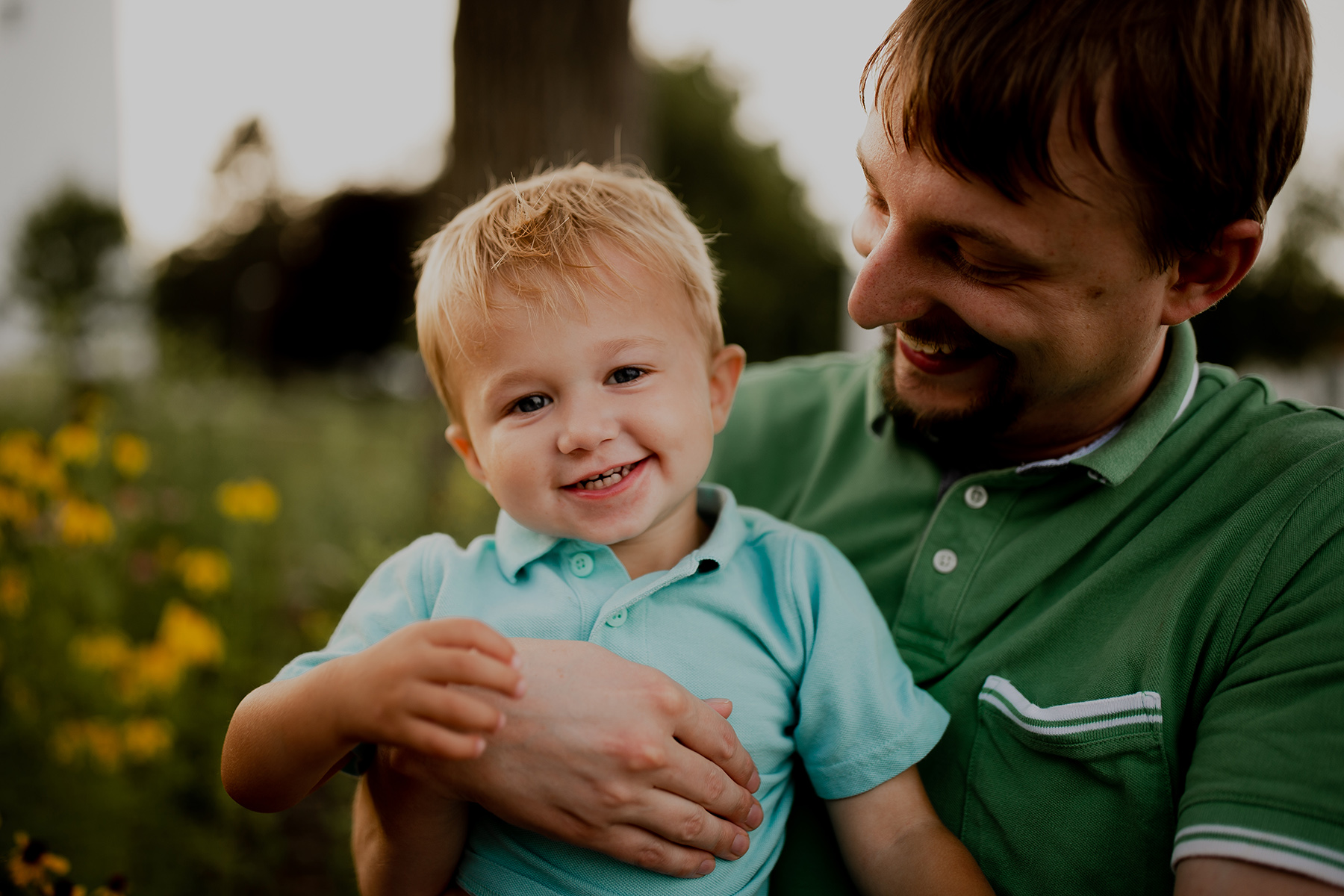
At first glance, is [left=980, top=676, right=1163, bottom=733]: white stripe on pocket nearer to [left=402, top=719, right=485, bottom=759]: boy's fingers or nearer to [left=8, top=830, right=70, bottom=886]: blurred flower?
[left=402, top=719, right=485, bottom=759]: boy's fingers

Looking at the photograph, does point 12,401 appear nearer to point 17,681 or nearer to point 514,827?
point 17,681

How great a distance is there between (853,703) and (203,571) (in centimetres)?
242

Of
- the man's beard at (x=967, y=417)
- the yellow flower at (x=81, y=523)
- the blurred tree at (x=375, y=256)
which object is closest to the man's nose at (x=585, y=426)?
the man's beard at (x=967, y=417)

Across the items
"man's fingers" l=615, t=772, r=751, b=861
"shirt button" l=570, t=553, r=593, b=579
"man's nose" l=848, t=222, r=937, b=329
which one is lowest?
"man's fingers" l=615, t=772, r=751, b=861

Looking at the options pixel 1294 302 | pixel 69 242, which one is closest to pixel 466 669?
pixel 1294 302

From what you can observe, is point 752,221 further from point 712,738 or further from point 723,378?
point 712,738

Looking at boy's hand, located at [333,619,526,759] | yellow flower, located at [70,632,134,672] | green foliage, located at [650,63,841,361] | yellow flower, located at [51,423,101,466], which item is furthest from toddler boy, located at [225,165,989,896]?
green foliage, located at [650,63,841,361]

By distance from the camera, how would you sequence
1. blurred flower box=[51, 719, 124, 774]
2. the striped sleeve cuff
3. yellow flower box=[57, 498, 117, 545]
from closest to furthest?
the striped sleeve cuff, blurred flower box=[51, 719, 124, 774], yellow flower box=[57, 498, 117, 545]

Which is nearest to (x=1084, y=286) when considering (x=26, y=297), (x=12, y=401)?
(x=12, y=401)

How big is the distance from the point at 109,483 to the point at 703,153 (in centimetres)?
2303

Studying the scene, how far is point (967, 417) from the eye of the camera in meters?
1.57

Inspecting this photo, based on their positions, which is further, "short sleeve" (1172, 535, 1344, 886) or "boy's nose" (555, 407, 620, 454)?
"boy's nose" (555, 407, 620, 454)

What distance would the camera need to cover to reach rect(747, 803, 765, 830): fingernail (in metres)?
1.34

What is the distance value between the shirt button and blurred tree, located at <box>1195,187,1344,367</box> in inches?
294
